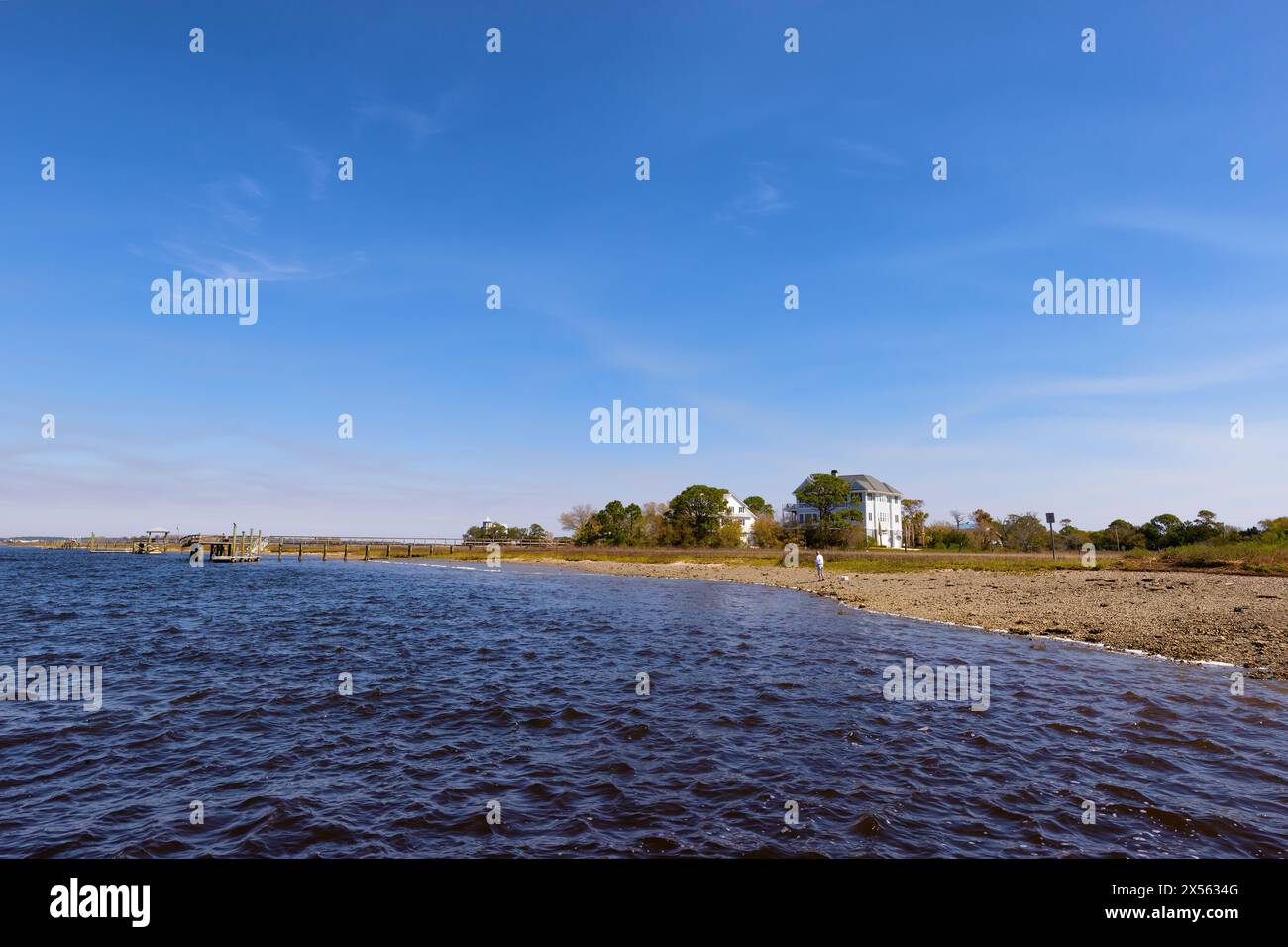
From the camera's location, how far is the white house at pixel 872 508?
107 meters

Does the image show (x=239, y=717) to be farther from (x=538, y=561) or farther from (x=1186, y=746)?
(x=538, y=561)

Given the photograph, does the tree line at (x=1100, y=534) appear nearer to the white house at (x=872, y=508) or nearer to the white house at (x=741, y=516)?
the white house at (x=872, y=508)

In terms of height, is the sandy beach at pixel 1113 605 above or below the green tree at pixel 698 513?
below

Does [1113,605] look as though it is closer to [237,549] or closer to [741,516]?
[741,516]

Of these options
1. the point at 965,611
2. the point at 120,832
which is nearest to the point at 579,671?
the point at 120,832

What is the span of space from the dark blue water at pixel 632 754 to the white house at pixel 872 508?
8196 cm

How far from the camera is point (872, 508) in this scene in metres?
110

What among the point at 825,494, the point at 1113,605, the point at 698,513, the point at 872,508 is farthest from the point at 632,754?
the point at 872,508

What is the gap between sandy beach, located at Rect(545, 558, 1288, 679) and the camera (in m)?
22.6

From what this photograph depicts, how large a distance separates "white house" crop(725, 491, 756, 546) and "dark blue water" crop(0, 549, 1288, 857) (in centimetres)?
8388

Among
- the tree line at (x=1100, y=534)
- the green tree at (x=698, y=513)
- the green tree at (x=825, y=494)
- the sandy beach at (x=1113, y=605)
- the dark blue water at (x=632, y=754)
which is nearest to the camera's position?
the dark blue water at (x=632, y=754)

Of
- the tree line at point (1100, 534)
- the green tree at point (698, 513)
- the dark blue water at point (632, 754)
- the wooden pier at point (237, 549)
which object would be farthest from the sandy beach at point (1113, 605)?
the wooden pier at point (237, 549)
